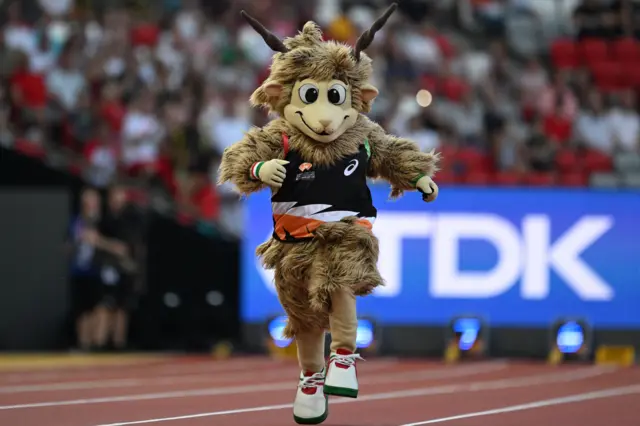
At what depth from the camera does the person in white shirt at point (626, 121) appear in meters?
16.3

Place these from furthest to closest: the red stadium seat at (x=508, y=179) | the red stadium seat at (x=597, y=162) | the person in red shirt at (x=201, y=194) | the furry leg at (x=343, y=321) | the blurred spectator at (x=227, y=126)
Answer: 1. the blurred spectator at (x=227, y=126)
2. the red stadium seat at (x=597, y=162)
3. the person in red shirt at (x=201, y=194)
4. the red stadium seat at (x=508, y=179)
5. the furry leg at (x=343, y=321)

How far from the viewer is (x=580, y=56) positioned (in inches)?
719

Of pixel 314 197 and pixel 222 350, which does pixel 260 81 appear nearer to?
pixel 222 350

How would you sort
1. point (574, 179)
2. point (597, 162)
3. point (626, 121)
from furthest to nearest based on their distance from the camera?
point (626, 121) → point (597, 162) → point (574, 179)

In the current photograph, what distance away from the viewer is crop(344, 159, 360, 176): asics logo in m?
6.64

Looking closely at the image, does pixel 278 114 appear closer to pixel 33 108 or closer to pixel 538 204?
pixel 538 204

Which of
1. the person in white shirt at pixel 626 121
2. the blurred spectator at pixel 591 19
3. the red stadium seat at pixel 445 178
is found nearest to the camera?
the red stadium seat at pixel 445 178

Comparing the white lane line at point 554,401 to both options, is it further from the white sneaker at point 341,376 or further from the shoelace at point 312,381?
the white sneaker at point 341,376

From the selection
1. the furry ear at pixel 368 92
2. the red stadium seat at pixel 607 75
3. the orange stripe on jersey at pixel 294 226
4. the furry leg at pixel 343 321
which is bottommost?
the furry leg at pixel 343 321

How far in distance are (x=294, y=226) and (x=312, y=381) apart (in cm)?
79

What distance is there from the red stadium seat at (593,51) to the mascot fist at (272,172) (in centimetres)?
1240

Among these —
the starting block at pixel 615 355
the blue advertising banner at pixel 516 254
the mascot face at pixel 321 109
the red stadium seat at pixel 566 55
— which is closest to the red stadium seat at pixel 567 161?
the blue advertising banner at pixel 516 254

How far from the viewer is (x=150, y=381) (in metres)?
9.90

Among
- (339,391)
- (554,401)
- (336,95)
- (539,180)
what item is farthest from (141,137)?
(339,391)
